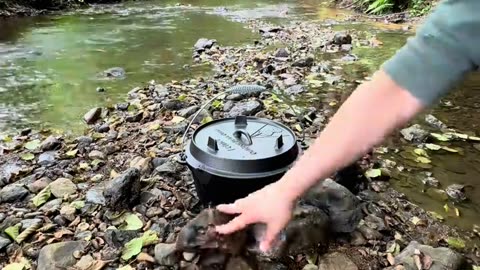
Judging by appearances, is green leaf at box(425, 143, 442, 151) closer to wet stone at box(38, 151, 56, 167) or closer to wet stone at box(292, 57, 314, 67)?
wet stone at box(38, 151, 56, 167)

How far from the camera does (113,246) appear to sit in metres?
2.56

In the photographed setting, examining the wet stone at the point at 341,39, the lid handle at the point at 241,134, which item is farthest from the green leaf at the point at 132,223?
the wet stone at the point at 341,39

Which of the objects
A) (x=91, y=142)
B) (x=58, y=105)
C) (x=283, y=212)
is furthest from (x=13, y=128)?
(x=283, y=212)

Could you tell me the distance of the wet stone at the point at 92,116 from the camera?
16.3 ft

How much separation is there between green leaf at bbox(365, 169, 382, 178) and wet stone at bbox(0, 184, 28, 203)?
222 centimetres

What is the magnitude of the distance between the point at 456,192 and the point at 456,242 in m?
0.60

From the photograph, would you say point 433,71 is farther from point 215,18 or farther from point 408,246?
point 215,18

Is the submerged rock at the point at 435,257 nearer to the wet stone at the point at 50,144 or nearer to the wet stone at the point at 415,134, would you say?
the wet stone at the point at 415,134

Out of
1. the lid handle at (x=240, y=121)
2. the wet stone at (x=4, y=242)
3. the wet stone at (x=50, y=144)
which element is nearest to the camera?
the wet stone at (x=4, y=242)

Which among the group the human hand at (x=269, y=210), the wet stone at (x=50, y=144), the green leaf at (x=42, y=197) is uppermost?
the human hand at (x=269, y=210)

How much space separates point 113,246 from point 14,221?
690mm

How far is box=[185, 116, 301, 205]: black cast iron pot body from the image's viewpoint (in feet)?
7.58

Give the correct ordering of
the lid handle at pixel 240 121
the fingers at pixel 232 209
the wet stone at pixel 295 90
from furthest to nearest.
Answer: the wet stone at pixel 295 90 → the lid handle at pixel 240 121 → the fingers at pixel 232 209

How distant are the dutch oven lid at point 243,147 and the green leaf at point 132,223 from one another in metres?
0.49
